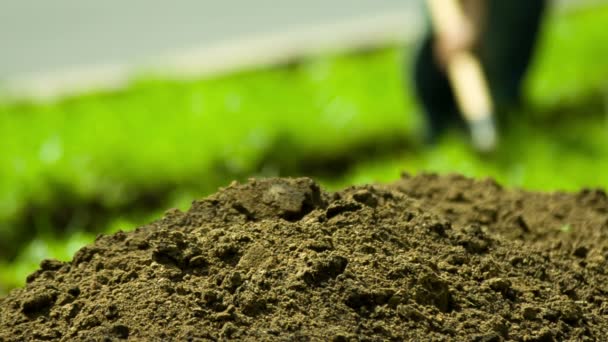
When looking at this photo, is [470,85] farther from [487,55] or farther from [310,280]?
[310,280]

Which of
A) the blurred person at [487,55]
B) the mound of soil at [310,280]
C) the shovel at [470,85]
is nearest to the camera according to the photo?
the mound of soil at [310,280]

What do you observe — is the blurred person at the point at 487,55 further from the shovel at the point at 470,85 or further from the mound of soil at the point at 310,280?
the mound of soil at the point at 310,280

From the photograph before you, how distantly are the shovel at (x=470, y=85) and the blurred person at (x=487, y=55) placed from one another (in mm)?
20

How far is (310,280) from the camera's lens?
6.01ft

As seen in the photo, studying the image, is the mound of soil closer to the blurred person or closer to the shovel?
the shovel

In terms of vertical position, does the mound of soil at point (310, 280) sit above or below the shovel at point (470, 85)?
below

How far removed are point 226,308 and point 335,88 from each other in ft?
11.1

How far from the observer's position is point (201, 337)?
1.70 metres

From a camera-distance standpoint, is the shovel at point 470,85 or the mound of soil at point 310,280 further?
the shovel at point 470,85

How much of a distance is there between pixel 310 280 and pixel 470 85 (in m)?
2.57

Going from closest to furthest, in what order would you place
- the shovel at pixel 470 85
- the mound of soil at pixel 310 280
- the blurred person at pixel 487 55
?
Result: the mound of soil at pixel 310 280, the shovel at pixel 470 85, the blurred person at pixel 487 55

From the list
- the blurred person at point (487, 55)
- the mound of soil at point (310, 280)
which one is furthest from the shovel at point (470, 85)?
the mound of soil at point (310, 280)

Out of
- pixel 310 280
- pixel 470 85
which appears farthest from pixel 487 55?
pixel 310 280

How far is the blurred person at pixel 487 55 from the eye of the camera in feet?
14.8
